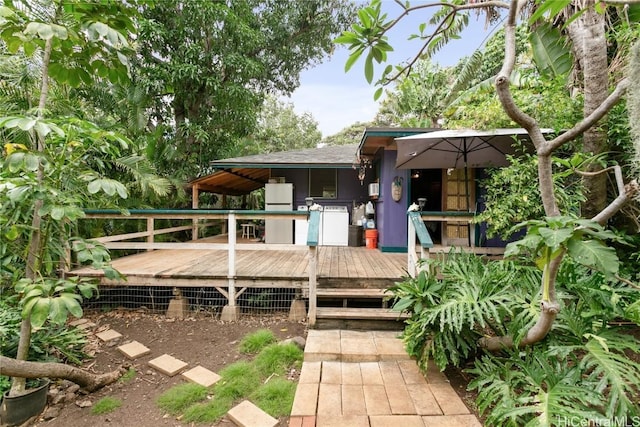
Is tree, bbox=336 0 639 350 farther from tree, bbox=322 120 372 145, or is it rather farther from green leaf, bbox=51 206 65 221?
tree, bbox=322 120 372 145

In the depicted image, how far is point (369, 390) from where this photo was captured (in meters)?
2.47

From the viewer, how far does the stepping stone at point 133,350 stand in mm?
3254

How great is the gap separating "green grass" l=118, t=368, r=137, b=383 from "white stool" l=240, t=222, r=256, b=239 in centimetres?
712

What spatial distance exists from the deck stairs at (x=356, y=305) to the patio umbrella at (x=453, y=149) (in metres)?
2.28

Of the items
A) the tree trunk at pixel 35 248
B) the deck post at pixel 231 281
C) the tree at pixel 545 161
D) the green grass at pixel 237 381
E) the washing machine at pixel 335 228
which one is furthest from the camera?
the washing machine at pixel 335 228

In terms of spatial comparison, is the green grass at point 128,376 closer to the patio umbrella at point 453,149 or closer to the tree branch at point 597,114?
the tree branch at point 597,114

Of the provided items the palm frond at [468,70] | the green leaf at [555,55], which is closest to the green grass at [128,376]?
the green leaf at [555,55]

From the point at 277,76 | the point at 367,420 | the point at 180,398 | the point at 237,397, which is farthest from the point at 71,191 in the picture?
the point at 277,76

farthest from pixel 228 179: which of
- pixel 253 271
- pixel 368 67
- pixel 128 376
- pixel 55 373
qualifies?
pixel 368 67

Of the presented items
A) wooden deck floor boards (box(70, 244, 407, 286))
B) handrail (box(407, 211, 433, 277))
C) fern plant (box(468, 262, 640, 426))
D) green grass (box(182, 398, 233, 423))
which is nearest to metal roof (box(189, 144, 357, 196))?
wooden deck floor boards (box(70, 244, 407, 286))

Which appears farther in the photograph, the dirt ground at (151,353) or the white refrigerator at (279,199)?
the white refrigerator at (279,199)

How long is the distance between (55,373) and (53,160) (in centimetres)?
188

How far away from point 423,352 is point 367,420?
845 millimetres
